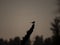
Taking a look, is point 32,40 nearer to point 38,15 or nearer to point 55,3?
point 38,15

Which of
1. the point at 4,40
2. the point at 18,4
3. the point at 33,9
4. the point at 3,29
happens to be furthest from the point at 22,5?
the point at 4,40

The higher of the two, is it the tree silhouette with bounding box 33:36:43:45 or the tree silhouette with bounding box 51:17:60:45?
the tree silhouette with bounding box 51:17:60:45

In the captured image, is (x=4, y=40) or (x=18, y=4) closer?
(x=4, y=40)

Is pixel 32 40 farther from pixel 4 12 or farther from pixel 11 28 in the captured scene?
pixel 4 12

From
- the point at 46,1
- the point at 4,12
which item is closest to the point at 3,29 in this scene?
the point at 4,12

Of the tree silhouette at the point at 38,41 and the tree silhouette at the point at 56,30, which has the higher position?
the tree silhouette at the point at 56,30

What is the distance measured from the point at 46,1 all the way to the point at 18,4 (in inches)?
14.8

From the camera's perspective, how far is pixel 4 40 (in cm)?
156

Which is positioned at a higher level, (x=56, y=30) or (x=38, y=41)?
(x=56, y=30)

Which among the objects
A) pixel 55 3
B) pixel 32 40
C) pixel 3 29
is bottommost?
pixel 32 40

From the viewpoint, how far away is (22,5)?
5.51ft

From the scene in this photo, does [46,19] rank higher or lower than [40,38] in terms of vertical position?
higher

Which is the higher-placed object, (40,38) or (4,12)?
(4,12)

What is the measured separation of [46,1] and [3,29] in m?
0.67
